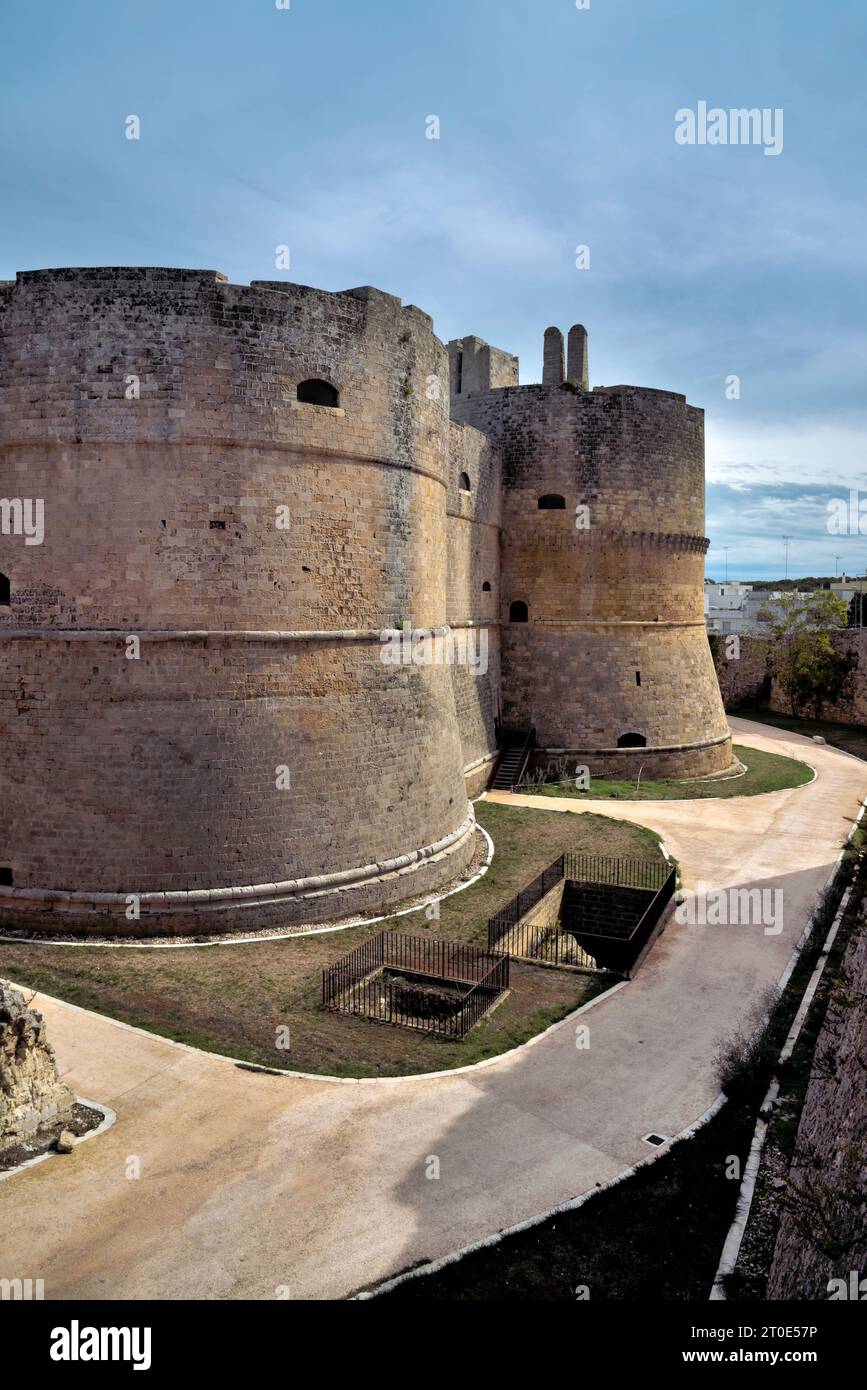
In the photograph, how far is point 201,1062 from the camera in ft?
36.4

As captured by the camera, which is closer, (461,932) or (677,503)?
(461,932)

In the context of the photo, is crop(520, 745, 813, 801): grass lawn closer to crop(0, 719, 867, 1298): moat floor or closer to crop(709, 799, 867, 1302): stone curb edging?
crop(709, 799, 867, 1302): stone curb edging

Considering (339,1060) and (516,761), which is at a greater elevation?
(516,761)

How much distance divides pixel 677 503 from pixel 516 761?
33.0ft

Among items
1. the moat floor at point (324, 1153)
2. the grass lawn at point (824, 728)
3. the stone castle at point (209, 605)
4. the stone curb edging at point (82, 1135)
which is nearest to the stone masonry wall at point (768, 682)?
the grass lawn at point (824, 728)

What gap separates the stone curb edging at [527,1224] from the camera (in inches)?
293

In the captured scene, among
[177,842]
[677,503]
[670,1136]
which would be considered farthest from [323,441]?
[677,503]

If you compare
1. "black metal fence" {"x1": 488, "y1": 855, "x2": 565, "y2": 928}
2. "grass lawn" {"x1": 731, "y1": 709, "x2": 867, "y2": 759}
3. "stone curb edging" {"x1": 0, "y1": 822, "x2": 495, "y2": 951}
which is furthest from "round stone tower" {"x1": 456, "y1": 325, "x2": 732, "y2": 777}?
"stone curb edging" {"x1": 0, "y1": 822, "x2": 495, "y2": 951}

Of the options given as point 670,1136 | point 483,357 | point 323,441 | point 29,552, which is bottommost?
point 670,1136

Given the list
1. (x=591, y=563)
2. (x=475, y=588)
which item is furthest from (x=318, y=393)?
(x=591, y=563)

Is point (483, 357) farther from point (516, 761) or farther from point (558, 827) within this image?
point (558, 827)

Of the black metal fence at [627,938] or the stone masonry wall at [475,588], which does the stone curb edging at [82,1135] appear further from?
the stone masonry wall at [475,588]

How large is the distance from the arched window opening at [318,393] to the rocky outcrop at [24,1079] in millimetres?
10849

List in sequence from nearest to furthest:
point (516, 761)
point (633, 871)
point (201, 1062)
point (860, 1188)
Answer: point (860, 1188)
point (201, 1062)
point (633, 871)
point (516, 761)
